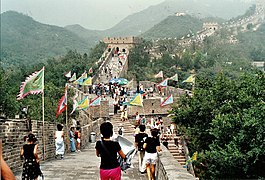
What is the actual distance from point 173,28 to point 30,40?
57.5 metres

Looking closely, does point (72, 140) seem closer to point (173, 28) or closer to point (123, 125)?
point (123, 125)

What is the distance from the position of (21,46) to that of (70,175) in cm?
15410

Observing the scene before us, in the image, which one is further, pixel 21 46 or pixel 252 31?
pixel 252 31

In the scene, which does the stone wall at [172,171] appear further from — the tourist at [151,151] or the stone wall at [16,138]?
the stone wall at [16,138]

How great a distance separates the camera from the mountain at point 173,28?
565 ft

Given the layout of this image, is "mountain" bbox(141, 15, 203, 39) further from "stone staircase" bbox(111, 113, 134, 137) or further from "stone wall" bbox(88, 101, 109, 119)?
"stone staircase" bbox(111, 113, 134, 137)

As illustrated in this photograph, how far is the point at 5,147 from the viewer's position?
31.5 feet

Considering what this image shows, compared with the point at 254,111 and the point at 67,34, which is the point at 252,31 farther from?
the point at 254,111

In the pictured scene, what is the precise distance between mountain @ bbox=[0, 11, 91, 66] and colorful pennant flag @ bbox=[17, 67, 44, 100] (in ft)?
399

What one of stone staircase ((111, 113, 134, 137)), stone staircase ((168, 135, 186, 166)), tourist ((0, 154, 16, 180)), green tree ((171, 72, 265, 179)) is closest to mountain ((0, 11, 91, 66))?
stone staircase ((111, 113, 134, 137))

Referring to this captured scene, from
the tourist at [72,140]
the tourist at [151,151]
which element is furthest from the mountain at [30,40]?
the tourist at [151,151]

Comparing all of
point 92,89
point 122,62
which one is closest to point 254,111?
point 92,89

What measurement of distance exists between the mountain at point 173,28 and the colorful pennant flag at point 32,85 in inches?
6180

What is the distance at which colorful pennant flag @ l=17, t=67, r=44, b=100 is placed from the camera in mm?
10936
